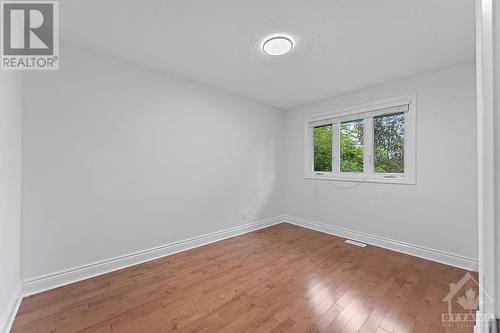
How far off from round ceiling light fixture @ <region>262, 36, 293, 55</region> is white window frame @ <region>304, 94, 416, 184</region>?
69.6 inches

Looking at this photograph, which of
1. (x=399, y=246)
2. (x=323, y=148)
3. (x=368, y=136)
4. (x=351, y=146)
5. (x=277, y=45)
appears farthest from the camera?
(x=323, y=148)

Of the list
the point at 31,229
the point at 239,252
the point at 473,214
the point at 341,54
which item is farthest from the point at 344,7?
the point at 31,229

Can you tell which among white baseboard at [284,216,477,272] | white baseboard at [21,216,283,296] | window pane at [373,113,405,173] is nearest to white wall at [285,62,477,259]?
white baseboard at [284,216,477,272]

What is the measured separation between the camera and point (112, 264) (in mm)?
2410

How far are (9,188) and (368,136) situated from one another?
412 centimetres

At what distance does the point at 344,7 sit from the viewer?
1.71 m

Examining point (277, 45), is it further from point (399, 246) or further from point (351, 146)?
point (399, 246)

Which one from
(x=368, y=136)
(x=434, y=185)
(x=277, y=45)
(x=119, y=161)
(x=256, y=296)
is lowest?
(x=256, y=296)

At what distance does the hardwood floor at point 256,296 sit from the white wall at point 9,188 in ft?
0.85

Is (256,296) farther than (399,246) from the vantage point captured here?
No

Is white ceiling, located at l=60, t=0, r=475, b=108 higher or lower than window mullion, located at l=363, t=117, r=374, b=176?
higher

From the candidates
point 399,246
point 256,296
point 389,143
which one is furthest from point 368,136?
point 256,296

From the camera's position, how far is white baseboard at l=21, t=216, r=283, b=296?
2014mm

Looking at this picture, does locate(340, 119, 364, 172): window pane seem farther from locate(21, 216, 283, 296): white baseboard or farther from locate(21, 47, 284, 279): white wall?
locate(21, 216, 283, 296): white baseboard
